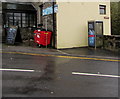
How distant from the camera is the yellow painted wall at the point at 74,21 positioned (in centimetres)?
1403

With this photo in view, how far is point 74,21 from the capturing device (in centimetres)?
1460

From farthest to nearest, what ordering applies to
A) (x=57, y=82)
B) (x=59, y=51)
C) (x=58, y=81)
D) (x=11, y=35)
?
(x=11, y=35), (x=59, y=51), (x=58, y=81), (x=57, y=82)

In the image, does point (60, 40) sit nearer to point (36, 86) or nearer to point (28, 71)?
point (28, 71)

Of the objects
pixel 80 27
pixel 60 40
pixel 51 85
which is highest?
pixel 80 27

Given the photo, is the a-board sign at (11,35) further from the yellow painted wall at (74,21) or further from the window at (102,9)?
the window at (102,9)

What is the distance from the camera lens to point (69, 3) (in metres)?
14.3

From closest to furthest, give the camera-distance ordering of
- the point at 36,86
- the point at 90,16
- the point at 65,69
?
the point at 36,86
the point at 65,69
the point at 90,16

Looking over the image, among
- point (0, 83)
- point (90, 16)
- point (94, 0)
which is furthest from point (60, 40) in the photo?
point (0, 83)

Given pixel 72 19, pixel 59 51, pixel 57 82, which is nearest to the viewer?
pixel 57 82

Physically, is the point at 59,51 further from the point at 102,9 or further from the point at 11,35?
the point at 102,9

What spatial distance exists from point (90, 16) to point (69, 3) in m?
2.14

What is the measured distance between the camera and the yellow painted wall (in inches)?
552

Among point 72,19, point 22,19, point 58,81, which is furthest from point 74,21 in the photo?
point 58,81

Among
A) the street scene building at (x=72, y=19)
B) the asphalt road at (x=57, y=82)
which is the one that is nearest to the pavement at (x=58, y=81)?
the asphalt road at (x=57, y=82)
